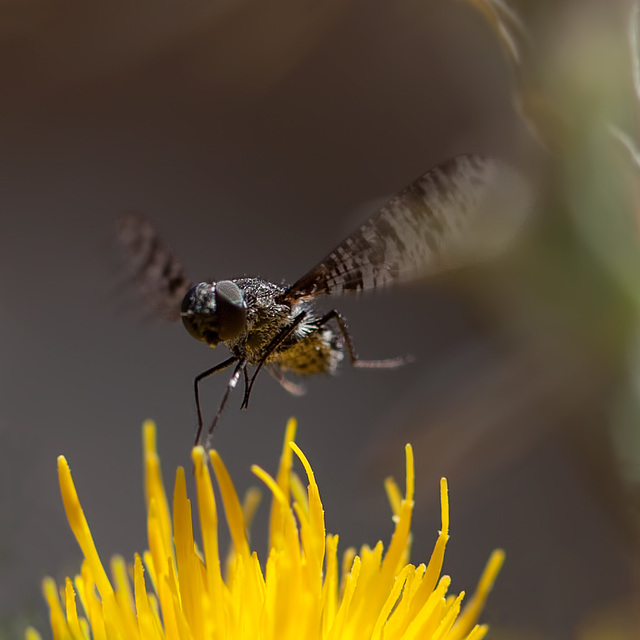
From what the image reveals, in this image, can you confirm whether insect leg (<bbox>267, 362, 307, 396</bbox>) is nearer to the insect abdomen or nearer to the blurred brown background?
the insect abdomen

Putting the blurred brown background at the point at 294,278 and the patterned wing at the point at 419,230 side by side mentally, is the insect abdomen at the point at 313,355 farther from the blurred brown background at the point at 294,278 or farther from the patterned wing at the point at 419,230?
the blurred brown background at the point at 294,278

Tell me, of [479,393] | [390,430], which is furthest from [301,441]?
A: [479,393]

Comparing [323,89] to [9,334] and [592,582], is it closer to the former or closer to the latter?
[9,334]

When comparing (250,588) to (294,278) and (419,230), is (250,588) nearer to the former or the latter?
(419,230)

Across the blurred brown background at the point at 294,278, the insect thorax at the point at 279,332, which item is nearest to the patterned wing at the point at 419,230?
the insect thorax at the point at 279,332

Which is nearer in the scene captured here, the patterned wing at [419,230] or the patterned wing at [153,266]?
the patterned wing at [419,230]

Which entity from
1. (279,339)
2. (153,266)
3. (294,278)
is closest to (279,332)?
(279,339)
